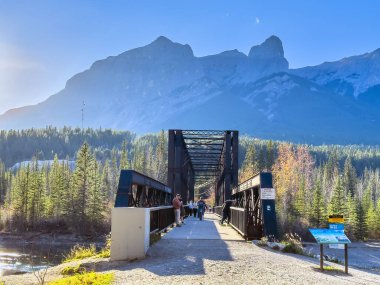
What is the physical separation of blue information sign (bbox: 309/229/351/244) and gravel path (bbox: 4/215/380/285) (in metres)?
0.74

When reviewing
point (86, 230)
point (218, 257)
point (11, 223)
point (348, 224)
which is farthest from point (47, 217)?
point (218, 257)

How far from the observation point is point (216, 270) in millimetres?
10383

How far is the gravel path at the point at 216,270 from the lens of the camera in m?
9.53

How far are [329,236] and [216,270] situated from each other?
299 cm

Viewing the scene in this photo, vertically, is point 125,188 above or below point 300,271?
above

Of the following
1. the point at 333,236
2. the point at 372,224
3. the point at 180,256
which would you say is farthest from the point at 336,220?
the point at 372,224

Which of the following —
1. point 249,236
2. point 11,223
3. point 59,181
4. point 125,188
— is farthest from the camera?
point 59,181

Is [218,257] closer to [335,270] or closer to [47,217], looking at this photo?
[335,270]

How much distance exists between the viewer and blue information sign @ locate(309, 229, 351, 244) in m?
11.2

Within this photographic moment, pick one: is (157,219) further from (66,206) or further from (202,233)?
(66,206)

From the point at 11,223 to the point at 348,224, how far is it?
4765cm

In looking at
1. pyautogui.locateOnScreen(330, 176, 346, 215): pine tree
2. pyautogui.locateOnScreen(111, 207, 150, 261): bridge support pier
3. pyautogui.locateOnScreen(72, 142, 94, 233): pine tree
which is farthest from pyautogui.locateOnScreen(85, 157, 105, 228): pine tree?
pyautogui.locateOnScreen(111, 207, 150, 261): bridge support pier

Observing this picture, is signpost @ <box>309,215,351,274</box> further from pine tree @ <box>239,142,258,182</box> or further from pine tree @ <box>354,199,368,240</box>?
pine tree @ <box>239,142,258,182</box>

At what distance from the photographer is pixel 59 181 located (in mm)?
81125
